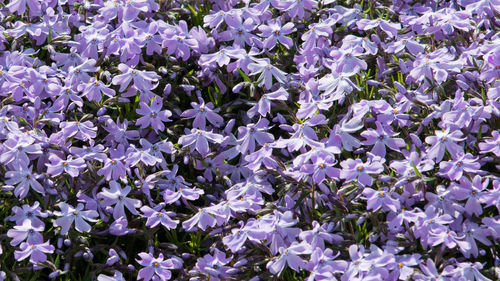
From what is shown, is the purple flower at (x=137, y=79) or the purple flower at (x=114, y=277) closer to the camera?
the purple flower at (x=114, y=277)

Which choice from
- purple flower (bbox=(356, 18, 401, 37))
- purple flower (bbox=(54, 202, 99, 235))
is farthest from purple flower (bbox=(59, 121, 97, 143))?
purple flower (bbox=(356, 18, 401, 37))

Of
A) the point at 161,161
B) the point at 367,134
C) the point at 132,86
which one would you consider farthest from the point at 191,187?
the point at 367,134

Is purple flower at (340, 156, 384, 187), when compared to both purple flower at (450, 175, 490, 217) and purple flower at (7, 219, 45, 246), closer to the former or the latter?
purple flower at (450, 175, 490, 217)

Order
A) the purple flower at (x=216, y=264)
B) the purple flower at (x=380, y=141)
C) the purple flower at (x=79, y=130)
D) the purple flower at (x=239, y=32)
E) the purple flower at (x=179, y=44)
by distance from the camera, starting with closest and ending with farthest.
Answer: the purple flower at (x=216, y=264) → the purple flower at (x=380, y=141) → the purple flower at (x=79, y=130) → the purple flower at (x=179, y=44) → the purple flower at (x=239, y=32)

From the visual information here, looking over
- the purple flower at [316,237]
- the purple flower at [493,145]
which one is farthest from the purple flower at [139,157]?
the purple flower at [493,145]

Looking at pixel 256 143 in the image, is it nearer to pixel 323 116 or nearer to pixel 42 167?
pixel 323 116

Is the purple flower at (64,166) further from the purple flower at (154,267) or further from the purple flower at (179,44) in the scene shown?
the purple flower at (179,44)
